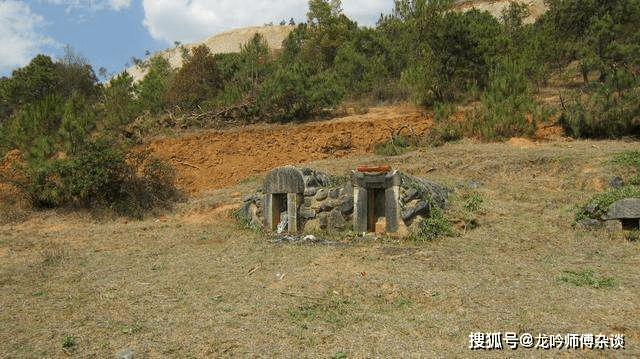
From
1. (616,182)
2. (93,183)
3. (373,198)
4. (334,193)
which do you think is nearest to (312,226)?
(334,193)

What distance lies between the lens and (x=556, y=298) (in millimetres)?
5488

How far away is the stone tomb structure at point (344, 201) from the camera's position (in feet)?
28.4

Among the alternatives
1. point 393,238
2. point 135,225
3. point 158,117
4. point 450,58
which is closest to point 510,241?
point 393,238

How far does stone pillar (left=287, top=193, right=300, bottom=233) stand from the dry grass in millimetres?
757

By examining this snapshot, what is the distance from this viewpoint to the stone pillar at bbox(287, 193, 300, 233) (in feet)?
30.6

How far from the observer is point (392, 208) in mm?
8641

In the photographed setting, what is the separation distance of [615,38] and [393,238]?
14.2m

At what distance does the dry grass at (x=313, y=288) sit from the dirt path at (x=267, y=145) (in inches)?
189

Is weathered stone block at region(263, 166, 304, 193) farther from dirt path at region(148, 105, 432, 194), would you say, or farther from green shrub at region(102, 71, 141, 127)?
green shrub at region(102, 71, 141, 127)

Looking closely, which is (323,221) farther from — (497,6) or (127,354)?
(497,6)

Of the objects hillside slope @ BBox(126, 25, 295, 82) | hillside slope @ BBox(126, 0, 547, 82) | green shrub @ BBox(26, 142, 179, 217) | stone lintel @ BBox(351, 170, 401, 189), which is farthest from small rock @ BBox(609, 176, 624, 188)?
hillside slope @ BBox(126, 25, 295, 82)

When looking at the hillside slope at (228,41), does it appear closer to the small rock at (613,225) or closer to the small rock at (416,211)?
the small rock at (416,211)

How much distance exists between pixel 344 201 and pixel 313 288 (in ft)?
10.4

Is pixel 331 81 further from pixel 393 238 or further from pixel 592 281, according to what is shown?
pixel 592 281
